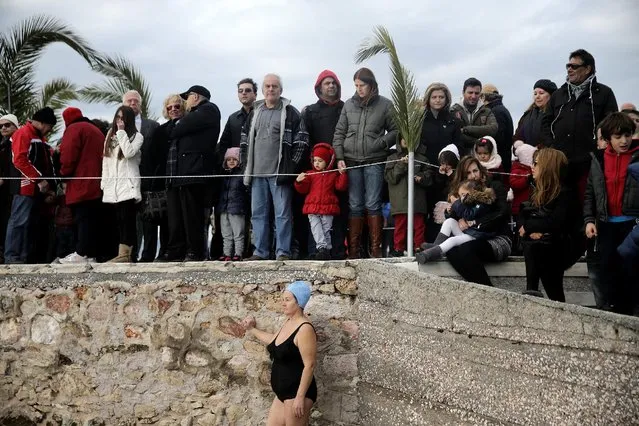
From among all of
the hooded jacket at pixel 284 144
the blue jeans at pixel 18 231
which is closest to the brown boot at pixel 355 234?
the hooded jacket at pixel 284 144

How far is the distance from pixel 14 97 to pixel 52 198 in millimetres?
3132

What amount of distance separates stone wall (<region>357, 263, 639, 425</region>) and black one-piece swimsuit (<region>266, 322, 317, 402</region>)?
1.79 feet

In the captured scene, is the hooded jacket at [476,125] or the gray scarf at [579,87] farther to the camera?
the hooded jacket at [476,125]

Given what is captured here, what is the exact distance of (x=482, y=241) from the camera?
7.60 m

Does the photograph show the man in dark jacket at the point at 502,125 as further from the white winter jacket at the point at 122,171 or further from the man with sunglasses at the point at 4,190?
the man with sunglasses at the point at 4,190

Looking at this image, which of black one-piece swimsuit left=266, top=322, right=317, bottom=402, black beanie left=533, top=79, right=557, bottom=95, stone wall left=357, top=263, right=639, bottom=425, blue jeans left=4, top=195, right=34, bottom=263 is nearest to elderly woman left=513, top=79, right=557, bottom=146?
black beanie left=533, top=79, right=557, bottom=95

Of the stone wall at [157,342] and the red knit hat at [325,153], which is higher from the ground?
the red knit hat at [325,153]

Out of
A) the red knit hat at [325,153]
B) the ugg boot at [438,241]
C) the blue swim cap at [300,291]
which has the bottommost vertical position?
the blue swim cap at [300,291]

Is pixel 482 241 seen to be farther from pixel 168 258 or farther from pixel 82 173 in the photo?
pixel 82 173

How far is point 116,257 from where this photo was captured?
920cm

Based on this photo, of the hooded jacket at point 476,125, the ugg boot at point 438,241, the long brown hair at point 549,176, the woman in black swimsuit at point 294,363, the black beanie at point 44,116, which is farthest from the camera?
the black beanie at point 44,116

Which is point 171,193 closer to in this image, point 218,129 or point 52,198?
point 218,129

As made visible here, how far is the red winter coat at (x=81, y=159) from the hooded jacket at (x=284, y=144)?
161 centimetres

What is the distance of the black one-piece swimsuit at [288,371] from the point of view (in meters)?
6.95
